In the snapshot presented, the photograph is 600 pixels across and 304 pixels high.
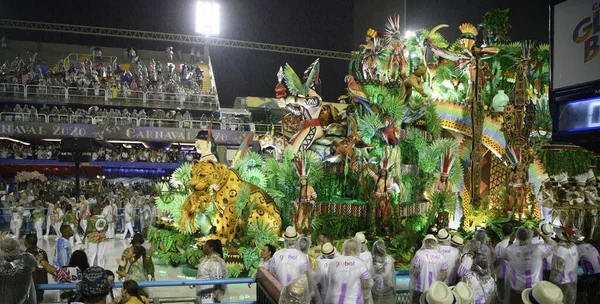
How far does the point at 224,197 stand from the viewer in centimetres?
1130

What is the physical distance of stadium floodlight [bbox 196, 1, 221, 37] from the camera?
3212 centimetres

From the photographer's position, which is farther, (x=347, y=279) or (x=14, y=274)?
(x=347, y=279)

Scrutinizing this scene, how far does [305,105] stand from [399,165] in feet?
8.59

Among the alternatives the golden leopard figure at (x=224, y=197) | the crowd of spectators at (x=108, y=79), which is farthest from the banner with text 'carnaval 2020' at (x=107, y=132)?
the golden leopard figure at (x=224, y=197)

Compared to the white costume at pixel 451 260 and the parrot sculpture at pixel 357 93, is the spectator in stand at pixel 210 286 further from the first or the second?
the parrot sculpture at pixel 357 93

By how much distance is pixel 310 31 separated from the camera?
108 feet

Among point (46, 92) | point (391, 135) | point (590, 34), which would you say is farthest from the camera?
point (46, 92)

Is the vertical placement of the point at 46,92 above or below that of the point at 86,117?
above

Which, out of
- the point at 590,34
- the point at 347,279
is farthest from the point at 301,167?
the point at 590,34

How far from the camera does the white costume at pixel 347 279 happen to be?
5.54m

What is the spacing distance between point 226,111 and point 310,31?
7.86 metres

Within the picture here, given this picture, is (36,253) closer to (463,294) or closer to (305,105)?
(463,294)

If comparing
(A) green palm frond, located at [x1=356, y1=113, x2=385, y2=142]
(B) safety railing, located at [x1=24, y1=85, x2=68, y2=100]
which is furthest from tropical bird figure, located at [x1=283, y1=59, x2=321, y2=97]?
(B) safety railing, located at [x1=24, y1=85, x2=68, y2=100]


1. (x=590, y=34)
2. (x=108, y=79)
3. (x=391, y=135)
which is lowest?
(x=391, y=135)
